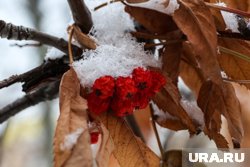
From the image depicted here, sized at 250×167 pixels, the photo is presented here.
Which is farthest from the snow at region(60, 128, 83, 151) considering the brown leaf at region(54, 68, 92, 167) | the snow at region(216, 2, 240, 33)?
the snow at region(216, 2, 240, 33)

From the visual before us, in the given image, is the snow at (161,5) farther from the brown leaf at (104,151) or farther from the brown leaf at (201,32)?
the brown leaf at (104,151)

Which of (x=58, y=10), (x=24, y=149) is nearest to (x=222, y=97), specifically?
(x=58, y=10)

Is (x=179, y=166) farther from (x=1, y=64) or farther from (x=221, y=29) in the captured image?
(x=1, y=64)

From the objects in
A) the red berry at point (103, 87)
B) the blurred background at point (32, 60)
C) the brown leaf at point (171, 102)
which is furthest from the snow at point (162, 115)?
the blurred background at point (32, 60)

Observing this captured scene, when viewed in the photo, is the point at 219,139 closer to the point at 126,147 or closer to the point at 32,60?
the point at 126,147

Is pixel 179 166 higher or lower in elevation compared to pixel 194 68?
lower

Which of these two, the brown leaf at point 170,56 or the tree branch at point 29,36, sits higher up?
the tree branch at point 29,36
